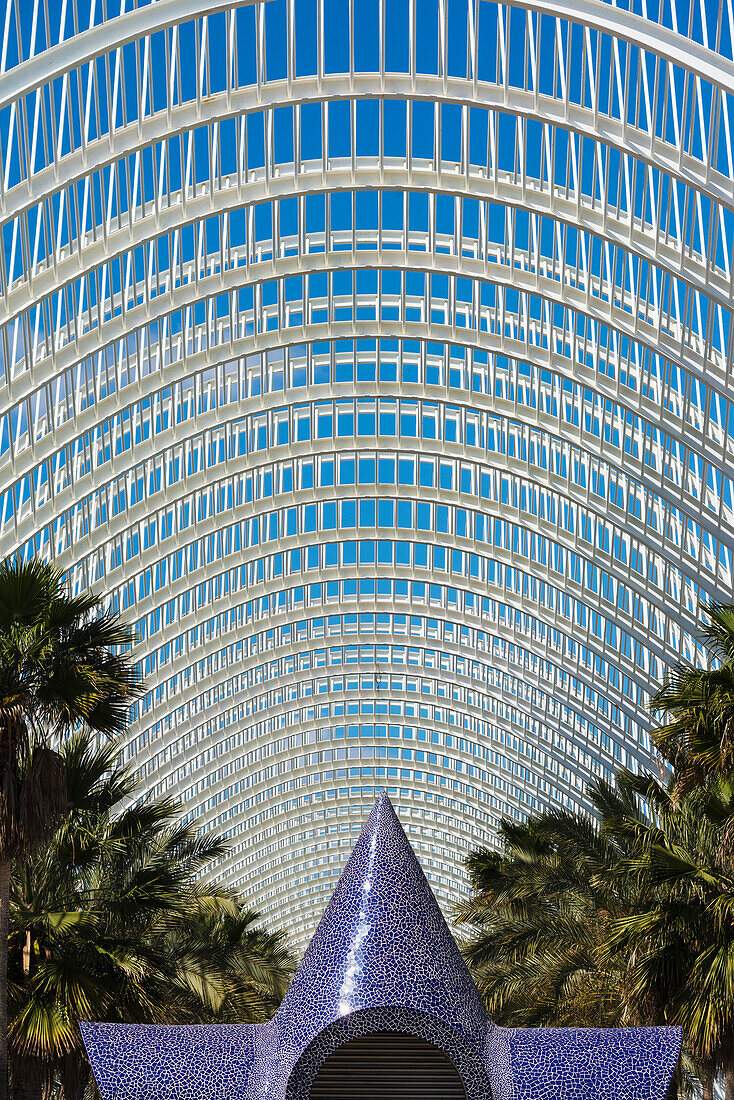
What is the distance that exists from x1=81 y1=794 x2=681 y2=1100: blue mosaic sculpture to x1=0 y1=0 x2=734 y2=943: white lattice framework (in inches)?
485

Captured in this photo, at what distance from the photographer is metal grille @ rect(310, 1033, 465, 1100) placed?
50.2ft

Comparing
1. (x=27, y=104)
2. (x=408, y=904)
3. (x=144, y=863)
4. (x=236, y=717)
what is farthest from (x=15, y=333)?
(x=236, y=717)

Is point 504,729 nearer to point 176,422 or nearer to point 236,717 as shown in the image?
point 236,717

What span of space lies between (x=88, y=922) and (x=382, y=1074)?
14.8ft

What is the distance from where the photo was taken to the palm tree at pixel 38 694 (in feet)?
54.7

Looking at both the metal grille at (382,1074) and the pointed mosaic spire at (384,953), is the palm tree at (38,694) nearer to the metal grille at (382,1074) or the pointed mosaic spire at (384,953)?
the pointed mosaic spire at (384,953)

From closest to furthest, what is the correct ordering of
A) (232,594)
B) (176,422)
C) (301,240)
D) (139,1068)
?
(139,1068) → (301,240) → (176,422) → (232,594)

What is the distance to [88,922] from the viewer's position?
17.9 meters

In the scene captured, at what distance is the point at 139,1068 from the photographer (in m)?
15.5

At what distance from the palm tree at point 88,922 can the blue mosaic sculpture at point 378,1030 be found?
6.25 ft

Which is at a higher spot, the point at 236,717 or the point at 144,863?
the point at 236,717

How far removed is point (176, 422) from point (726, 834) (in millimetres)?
19803

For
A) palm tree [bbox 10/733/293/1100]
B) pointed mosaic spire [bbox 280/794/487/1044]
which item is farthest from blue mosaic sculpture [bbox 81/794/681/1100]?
palm tree [bbox 10/733/293/1100]

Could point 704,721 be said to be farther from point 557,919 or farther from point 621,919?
point 557,919
